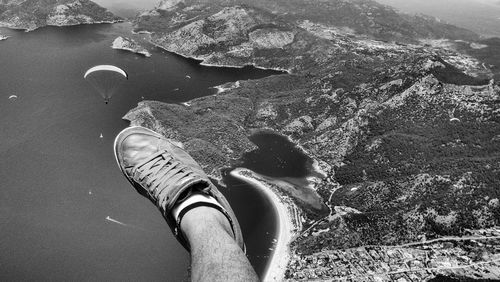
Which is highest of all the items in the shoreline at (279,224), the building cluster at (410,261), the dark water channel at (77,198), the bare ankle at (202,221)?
the bare ankle at (202,221)

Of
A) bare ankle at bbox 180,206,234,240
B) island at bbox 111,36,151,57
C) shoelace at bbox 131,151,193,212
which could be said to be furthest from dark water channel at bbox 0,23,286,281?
bare ankle at bbox 180,206,234,240

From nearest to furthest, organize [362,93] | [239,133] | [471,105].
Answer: [471,105] → [239,133] → [362,93]

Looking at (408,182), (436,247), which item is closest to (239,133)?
(408,182)

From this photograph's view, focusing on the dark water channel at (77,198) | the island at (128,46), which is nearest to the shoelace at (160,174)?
the dark water channel at (77,198)

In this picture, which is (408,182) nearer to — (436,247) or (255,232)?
(436,247)

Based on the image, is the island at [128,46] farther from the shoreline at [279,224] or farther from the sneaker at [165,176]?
Answer: the sneaker at [165,176]

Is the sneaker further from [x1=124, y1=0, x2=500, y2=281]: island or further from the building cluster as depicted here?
the building cluster
